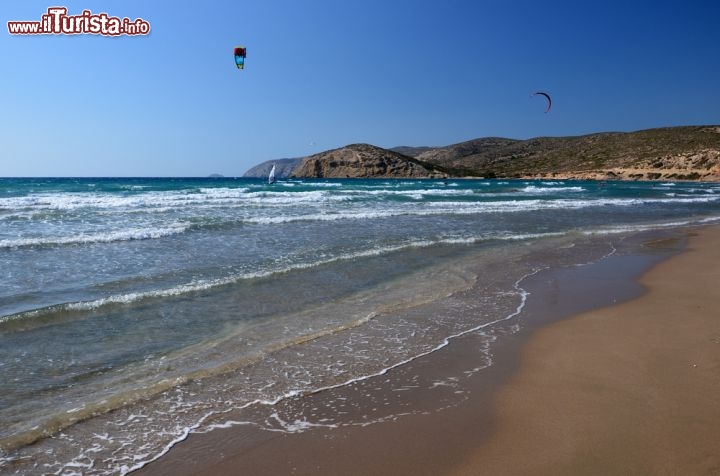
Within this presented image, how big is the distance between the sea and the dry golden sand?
77 centimetres

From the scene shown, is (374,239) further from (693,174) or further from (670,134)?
(670,134)

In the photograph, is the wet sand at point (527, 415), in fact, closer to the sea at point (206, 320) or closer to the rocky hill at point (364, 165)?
the sea at point (206, 320)

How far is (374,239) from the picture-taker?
13.9 meters

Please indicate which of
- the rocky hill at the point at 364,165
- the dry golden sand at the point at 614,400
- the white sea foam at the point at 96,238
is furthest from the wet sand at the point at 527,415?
the rocky hill at the point at 364,165

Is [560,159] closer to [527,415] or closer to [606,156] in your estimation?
[606,156]

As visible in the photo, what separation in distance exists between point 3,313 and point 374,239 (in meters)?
9.09

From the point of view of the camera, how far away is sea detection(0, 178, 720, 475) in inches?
146

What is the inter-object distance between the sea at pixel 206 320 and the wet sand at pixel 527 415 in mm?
224

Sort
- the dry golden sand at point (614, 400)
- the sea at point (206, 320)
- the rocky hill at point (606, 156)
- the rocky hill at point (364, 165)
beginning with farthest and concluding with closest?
the rocky hill at point (364, 165), the rocky hill at point (606, 156), the sea at point (206, 320), the dry golden sand at point (614, 400)

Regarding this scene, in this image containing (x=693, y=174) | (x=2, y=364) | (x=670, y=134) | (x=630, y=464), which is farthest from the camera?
(x=670, y=134)

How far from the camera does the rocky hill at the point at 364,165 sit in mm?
102425

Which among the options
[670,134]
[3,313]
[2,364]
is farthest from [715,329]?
[670,134]

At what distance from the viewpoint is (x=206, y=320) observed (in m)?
6.33

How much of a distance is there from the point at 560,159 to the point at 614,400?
104 metres
